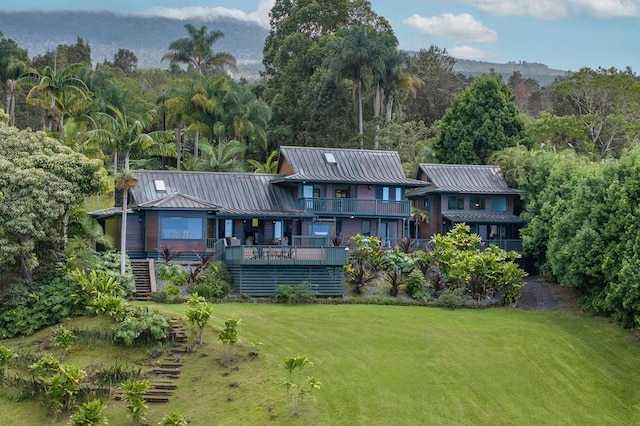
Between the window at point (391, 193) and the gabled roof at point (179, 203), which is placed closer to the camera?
the gabled roof at point (179, 203)

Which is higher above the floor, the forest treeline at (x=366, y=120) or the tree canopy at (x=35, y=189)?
the forest treeline at (x=366, y=120)

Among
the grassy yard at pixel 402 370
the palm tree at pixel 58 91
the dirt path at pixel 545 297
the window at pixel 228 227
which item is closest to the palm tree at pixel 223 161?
the palm tree at pixel 58 91

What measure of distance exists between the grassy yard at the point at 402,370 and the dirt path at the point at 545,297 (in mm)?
2569

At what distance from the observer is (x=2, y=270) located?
37219 millimetres

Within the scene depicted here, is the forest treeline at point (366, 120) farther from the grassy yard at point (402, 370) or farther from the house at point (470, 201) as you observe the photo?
the grassy yard at point (402, 370)

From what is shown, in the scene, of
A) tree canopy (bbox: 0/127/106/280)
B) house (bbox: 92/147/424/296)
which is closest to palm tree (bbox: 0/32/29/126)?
house (bbox: 92/147/424/296)

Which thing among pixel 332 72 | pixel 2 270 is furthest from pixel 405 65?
pixel 2 270

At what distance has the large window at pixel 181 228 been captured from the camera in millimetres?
44406

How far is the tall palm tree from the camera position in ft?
223

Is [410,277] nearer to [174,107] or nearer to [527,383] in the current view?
[527,383]

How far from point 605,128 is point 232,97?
30.2m

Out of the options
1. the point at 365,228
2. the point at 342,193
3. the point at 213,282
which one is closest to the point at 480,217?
the point at 365,228

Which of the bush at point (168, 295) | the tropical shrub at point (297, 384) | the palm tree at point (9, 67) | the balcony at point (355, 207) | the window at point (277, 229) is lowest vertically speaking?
the tropical shrub at point (297, 384)

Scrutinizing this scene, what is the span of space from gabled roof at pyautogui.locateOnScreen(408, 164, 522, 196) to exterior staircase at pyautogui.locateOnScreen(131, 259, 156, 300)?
64.2ft
